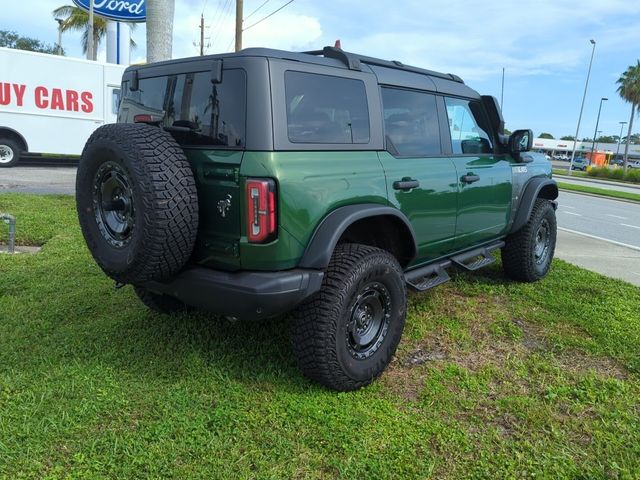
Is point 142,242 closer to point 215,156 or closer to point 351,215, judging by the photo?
point 215,156

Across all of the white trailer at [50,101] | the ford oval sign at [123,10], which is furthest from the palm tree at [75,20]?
the white trailer at [50,101]

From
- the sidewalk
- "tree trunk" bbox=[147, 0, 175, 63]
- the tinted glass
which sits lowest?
the sidewalk

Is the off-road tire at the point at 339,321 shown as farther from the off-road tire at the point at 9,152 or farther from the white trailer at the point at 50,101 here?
the off-road tire at the point at 9,152

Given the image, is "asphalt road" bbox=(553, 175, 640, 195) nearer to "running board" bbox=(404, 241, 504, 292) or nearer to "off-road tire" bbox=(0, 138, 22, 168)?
"off-road tire" bbox=(0, 138, 22, 168)

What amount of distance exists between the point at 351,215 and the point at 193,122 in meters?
1.07

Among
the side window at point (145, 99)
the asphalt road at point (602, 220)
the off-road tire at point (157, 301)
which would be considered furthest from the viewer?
the asphalt road at point (602, 220)

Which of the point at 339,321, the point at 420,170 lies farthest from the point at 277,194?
the point at 420,170

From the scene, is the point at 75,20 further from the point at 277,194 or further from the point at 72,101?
the point at 277,194

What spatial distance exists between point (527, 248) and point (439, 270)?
4.95ft

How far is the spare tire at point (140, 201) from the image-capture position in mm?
2707

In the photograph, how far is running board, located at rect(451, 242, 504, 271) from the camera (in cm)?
440

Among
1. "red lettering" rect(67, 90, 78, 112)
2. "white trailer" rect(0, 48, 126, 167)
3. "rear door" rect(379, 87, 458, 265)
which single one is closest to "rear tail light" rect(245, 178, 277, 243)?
"rear door" rect(379, 87, 458, 265)

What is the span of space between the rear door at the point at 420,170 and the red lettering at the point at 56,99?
42.3 ft

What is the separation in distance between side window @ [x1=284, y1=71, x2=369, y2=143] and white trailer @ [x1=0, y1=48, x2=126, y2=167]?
1188cm
